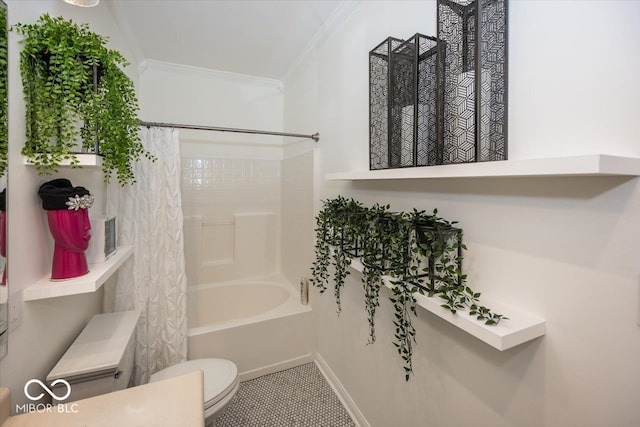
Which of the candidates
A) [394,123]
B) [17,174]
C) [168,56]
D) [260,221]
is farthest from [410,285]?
[168,56]

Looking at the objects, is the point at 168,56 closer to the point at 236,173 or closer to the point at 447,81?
A: the point at 236,173

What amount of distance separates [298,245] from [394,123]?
5.33 feet

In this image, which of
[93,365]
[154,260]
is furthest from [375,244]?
[154,260]

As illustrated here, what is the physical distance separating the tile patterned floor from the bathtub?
11cm

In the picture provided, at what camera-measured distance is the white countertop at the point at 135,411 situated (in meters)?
0.78

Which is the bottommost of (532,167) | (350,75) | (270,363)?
(270,363)

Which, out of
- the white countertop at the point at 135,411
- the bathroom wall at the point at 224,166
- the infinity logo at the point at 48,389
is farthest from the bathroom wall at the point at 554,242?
the bathroom wall at the point at 224,166

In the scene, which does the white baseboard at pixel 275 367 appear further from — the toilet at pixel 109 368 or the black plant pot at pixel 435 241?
the black plant pot at pixel 435 241

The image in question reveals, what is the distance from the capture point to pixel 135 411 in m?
0.82

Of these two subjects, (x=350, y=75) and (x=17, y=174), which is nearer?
(x=17, y=174)

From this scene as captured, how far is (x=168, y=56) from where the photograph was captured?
95.0 inches

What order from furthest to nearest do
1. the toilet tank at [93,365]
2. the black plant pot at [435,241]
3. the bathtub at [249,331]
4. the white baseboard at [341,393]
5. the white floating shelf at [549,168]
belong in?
the bathtub at [249,331], the white baseboard at [341,393], the toilet tank at [93,365], the black plant pot at [435,241], the white floating shelf at [549,168]

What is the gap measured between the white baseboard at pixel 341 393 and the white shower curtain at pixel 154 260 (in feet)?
3.29

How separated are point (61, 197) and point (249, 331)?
1455 millimetres
